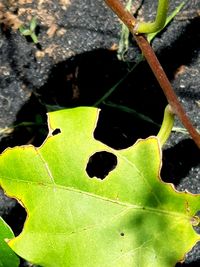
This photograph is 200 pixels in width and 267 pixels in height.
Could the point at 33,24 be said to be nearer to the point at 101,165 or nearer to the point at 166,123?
the point at 101,165

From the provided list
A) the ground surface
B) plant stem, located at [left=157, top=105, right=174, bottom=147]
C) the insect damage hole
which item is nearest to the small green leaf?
the ground surface

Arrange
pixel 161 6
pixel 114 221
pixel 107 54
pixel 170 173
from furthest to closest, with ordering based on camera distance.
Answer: pixel 107 54 → pixel 170 173 → pixel 114 221 → pixel 161 6

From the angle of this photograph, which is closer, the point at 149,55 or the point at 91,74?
the point at 149,55

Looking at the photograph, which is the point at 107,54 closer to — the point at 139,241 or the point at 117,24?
the point at 117,24

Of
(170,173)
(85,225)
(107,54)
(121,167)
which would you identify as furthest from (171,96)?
(107,54)

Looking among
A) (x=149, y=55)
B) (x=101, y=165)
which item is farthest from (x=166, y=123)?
(x=101, y=165)

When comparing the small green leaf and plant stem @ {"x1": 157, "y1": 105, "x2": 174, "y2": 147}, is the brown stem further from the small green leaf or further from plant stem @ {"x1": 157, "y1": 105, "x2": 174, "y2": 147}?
the small green leaf

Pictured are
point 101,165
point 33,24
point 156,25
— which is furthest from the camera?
point 33,24
